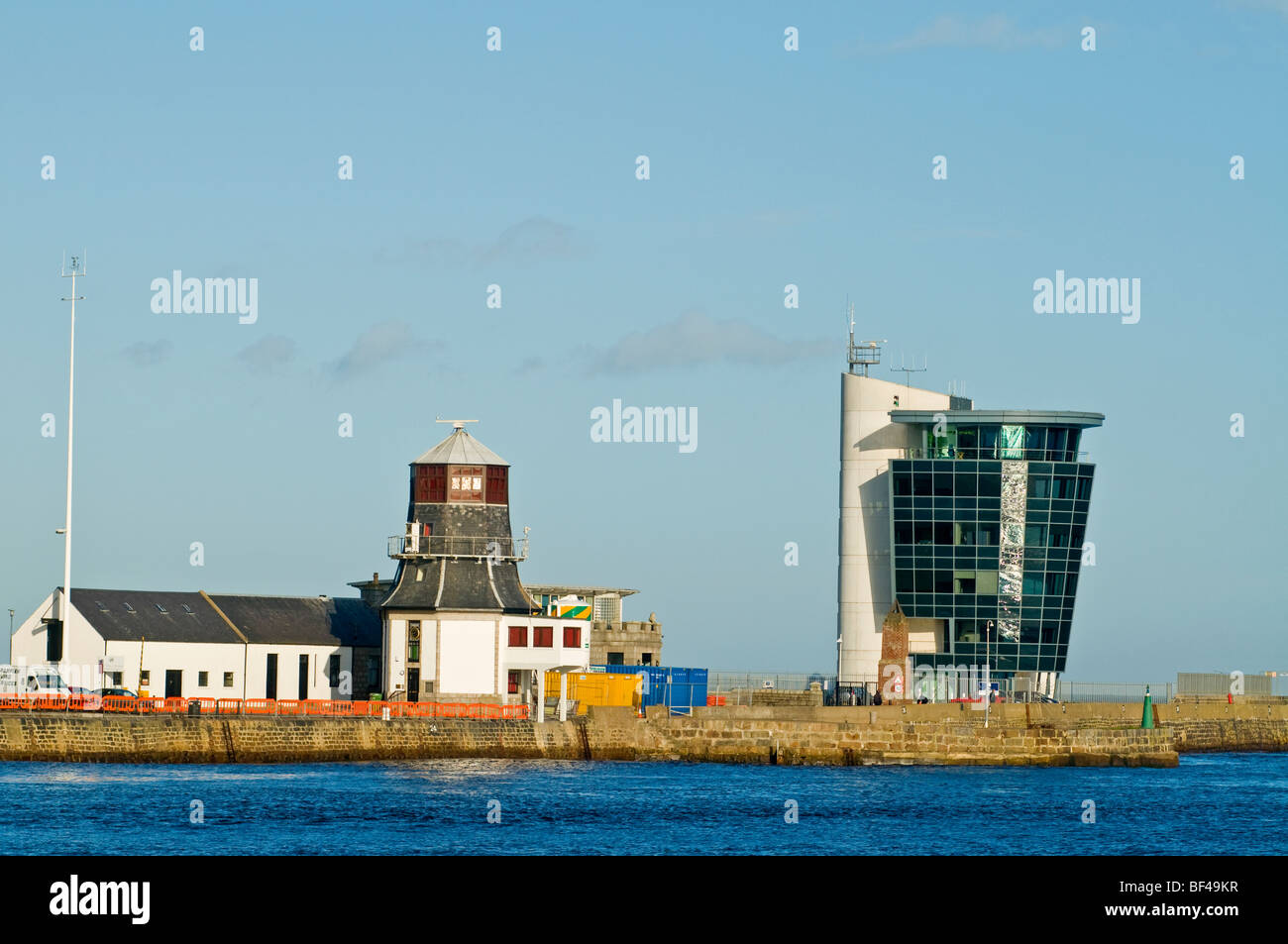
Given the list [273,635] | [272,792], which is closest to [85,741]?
[272,792]

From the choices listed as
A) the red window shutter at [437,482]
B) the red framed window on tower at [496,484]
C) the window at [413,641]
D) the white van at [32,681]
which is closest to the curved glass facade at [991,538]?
the red framed window on tower at [496,484]

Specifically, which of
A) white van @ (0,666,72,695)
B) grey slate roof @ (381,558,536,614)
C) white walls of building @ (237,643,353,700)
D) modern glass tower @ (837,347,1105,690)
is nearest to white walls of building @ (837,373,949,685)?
modern glass tower @ (837,347,1105,690)

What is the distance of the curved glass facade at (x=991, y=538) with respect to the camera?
108812 mm

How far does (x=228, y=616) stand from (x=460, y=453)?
1649 cm

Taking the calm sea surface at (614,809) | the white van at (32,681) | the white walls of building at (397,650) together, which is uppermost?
the white walls of building at (397,650)

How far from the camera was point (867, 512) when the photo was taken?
113 meters

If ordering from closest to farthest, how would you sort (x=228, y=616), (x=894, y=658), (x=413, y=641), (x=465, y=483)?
(x=413, y=641), (x=465, y=483), (x=228, y=616), (x=894, y=658)

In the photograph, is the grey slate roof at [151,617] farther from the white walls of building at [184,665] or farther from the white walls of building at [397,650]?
the white walls of building at [397,650]

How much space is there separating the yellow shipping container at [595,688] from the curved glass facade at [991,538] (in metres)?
26.3

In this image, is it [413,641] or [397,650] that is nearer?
[413,641]

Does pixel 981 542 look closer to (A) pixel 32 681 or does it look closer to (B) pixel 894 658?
(B) pixel 894 658

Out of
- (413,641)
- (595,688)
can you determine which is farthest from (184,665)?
(595,688)

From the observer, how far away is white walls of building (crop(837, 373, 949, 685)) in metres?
112
